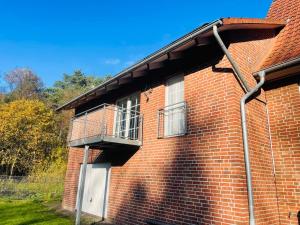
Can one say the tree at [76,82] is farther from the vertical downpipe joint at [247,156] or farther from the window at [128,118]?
the vertical downpipe joint at [247,156]

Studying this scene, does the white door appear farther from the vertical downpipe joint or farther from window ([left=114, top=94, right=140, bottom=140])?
the vertical downpipe joint

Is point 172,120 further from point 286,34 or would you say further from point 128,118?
point 286,34

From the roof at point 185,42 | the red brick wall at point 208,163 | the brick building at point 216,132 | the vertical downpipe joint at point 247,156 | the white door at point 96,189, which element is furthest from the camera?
the white door at point 96,189

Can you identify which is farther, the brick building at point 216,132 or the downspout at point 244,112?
the brick building at point 216,132

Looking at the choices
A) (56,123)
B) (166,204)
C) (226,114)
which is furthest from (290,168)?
(56,123)

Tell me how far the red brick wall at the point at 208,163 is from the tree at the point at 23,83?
3329 centimetres

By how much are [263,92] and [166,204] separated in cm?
395

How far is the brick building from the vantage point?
545 cm

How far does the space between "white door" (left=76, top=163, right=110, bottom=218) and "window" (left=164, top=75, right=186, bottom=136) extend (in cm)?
332

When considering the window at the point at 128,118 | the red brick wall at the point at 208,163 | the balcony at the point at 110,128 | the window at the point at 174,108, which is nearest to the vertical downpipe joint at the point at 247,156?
the red brick wall at the point at 208,163

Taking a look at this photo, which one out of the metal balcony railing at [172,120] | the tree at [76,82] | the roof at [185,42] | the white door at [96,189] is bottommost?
the white door at [96,189]

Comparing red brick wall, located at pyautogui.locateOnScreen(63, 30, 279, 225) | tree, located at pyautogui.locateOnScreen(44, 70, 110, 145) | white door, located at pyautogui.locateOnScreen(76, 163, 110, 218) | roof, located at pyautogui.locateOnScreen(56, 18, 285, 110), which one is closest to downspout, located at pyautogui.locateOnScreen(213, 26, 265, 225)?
red brick wall, located at pyautogui.locateOnScreen(63, 30, 279, 225)

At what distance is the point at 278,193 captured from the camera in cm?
580

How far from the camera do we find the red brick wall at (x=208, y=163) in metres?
5.33
